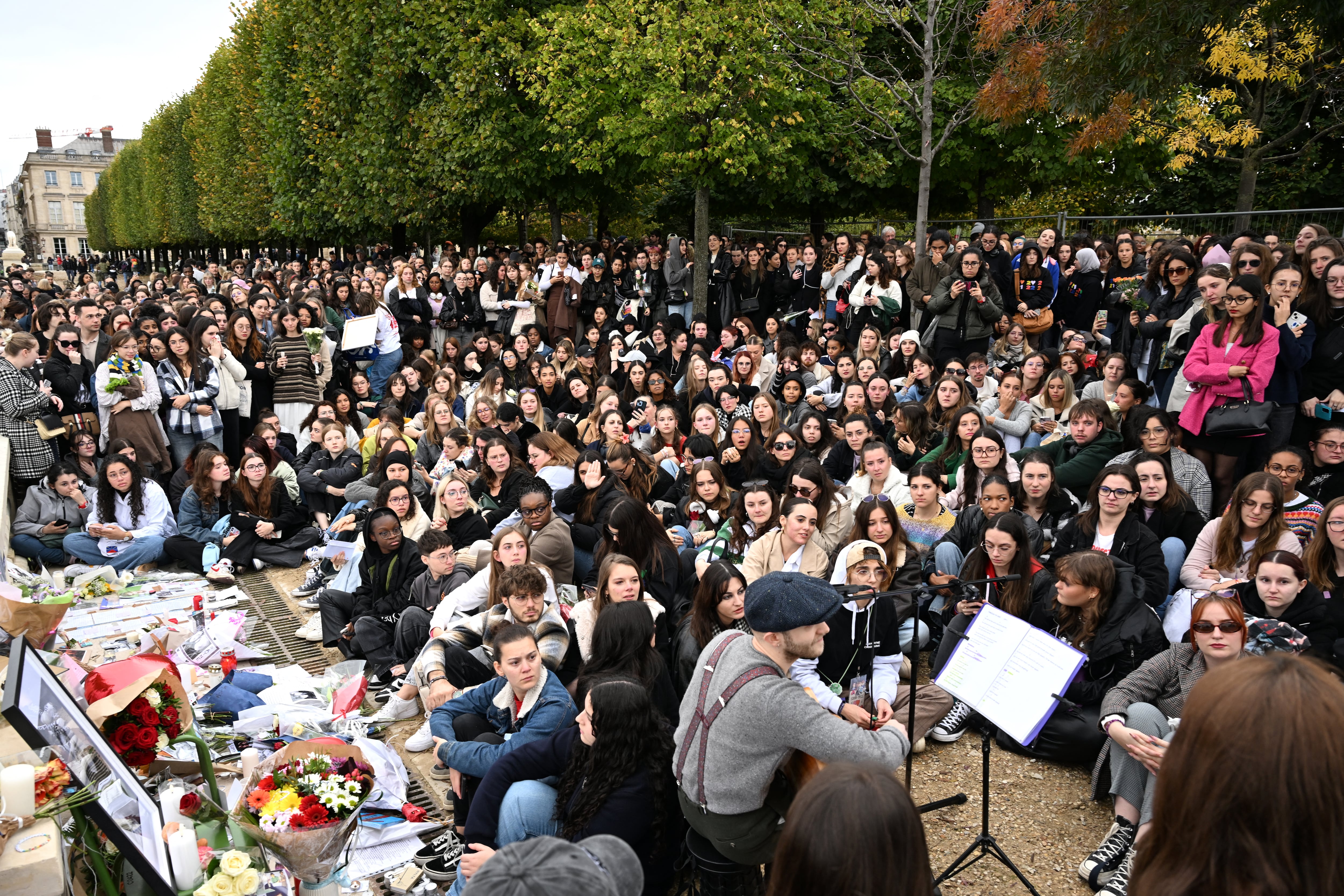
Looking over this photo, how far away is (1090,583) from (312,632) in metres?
5.45

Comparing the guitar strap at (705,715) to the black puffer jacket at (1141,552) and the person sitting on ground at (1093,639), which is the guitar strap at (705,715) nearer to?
the person sitting on ground at (1093,639)

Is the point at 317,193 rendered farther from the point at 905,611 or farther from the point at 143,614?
the point at 905,611

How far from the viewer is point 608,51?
14.2 m

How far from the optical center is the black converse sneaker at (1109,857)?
4.07m

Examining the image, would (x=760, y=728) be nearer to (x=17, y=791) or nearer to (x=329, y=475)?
(x=17, y=791)

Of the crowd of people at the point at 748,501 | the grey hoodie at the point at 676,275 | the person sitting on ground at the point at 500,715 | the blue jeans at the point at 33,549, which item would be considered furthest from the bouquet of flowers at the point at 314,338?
the person sitting on ground at the point at 500,715

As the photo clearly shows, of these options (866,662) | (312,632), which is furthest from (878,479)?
(312,632)

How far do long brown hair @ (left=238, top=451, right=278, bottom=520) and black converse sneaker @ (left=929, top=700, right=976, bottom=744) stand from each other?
625 centimetres

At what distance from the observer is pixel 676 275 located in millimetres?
13938

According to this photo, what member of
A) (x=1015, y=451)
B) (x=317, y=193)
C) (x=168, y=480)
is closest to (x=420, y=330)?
(x=168, y=480)

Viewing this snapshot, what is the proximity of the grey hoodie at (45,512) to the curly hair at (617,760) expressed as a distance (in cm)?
676

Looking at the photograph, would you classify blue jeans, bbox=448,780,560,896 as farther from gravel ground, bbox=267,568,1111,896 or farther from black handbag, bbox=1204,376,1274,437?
black handbag, bbox=1204,376,1274,437

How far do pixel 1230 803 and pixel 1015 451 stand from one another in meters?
5.66

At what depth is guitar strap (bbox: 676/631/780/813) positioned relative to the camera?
3.07 m
